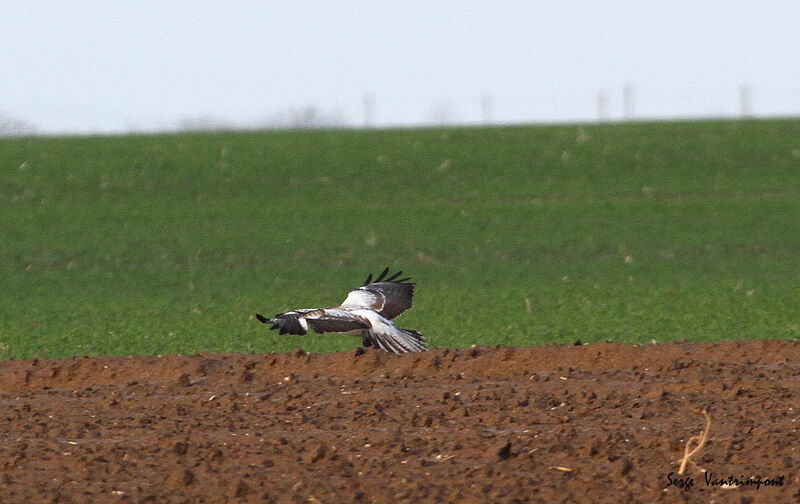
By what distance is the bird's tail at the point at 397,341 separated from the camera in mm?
11406

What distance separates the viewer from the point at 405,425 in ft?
29.3

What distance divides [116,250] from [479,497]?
55.4 feet

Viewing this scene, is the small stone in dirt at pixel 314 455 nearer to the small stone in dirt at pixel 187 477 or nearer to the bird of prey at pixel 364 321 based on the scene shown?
the small stone in dirt at pixel 187 477

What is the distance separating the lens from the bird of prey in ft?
36.4

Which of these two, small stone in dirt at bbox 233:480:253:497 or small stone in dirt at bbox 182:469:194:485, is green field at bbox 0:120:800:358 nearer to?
small stone in dirt at bbox 182:469:194:485

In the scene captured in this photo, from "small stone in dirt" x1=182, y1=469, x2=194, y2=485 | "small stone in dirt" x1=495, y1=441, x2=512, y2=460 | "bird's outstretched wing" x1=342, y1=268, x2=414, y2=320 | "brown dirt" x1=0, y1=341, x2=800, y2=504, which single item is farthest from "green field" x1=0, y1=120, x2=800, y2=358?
"small stone in dirt" x1=182, y1=469, x2=194, y2=485

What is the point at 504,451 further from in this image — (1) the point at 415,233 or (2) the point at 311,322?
(1) the point at 415,233

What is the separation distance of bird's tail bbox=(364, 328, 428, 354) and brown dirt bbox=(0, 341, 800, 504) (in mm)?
106

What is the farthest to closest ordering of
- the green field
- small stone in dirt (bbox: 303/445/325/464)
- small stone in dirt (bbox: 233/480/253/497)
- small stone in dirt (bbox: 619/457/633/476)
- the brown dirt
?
1. the green field
2. small stone in dirt (bbox: 303/445/325/464)
3. small stone in dirt (bbox: 619/457/633/476)
4. the brown dirt
5. small stone in dirt (bbox: 233/480/253/497)

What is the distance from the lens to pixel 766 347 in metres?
11.9

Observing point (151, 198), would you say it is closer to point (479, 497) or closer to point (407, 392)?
point (407, 392)

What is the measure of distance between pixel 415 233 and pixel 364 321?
1253cm

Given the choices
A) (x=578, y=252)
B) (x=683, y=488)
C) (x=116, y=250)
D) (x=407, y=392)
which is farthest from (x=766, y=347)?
(x=116, y=250)

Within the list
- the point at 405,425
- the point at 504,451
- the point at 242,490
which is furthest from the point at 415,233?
the point at 242,490
